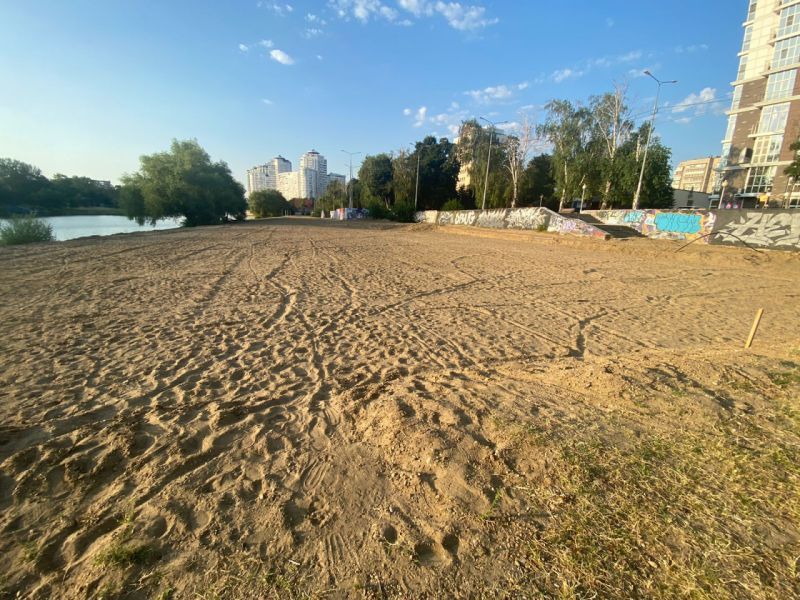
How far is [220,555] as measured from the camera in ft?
7.25

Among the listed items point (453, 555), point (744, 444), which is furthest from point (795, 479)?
point (453, 555)

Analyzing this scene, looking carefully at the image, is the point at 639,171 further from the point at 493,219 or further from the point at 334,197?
the point at 334,197

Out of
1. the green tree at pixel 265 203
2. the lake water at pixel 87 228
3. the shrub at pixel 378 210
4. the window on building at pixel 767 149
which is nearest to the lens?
the lake water at pixel 87 228

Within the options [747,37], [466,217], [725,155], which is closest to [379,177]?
[466,217]

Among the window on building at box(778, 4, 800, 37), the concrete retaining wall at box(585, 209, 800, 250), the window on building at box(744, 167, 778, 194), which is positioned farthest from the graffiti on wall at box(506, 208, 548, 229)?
the window on building at box(778, 4, 800, 37)

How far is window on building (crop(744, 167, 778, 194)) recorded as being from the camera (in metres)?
47.6

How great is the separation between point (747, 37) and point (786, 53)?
36.7ft

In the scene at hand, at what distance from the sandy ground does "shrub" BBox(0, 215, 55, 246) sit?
17069 millimetres

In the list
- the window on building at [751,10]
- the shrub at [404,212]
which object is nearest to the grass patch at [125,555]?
the shrub at [404,212]

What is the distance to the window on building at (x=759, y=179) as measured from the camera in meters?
47.6

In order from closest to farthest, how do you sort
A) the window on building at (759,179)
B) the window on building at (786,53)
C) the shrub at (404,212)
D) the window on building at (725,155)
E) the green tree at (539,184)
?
the window on building at (786,53)
the window on building at (759,179)
the green tree at (539,184)
the shrub at (404,212)
the window on building at (725,155)

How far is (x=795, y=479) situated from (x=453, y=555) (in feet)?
9.04

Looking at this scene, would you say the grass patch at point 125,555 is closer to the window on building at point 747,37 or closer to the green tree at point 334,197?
the window on building at point 747,37

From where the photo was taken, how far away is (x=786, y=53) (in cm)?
4662
